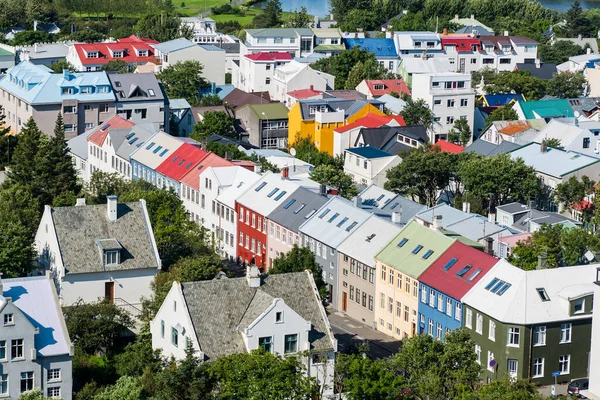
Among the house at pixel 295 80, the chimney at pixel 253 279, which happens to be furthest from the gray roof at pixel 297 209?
the house at pixel 295 80

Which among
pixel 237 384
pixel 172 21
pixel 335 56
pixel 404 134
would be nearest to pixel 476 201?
pixel 404 134

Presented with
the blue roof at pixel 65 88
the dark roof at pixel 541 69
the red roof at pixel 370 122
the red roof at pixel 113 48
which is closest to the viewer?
the red roof at pixel 370 122

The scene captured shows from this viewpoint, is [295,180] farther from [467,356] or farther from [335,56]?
[335,56]

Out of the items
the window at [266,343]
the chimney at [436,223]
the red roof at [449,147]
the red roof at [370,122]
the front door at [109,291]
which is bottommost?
the front door at [109,291]

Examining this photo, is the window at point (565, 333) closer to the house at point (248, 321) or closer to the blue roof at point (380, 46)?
the house at point (248, 321)

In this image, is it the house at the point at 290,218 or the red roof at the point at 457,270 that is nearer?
A: the red roof at the point at 457,270

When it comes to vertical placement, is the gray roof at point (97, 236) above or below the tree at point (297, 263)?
above

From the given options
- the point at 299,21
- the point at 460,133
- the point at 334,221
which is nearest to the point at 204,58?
the point at 460,133
